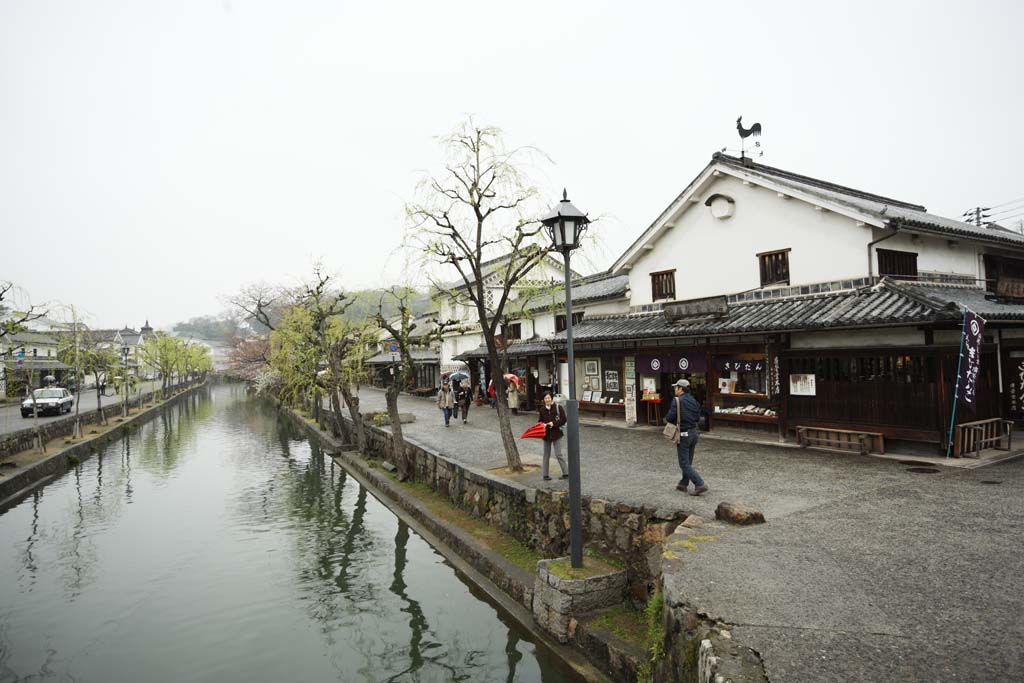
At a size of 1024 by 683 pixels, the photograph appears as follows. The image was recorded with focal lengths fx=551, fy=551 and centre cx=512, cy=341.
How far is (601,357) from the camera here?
22.5m

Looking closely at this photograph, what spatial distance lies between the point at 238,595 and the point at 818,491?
11.6 metres

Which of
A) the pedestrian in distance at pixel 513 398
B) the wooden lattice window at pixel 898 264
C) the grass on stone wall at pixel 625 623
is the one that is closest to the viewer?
the grass on stone wall at pixel 625 623

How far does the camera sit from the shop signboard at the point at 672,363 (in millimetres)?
17922

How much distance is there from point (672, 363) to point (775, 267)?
176 inches

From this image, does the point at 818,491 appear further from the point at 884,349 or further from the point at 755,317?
the point at 755,317

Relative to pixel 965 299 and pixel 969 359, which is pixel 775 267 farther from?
pixel 969 359

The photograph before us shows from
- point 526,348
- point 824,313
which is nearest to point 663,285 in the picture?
point 824,313

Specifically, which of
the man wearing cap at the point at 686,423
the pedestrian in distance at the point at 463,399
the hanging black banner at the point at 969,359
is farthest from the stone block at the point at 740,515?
the pedestrian in distance at the point at 463,399

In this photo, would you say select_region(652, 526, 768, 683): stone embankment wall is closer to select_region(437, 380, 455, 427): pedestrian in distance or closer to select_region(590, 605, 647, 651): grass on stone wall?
select_region(590, 605, 647, 651): grass on stone wall

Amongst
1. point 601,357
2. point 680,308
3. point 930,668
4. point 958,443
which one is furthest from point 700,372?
point 930,668

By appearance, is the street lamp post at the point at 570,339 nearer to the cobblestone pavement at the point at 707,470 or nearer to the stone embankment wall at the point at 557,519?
the stone embankment wall at the point at 557,519

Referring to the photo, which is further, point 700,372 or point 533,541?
point 700,372

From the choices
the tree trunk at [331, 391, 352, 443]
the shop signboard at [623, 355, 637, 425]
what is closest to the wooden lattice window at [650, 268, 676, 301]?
the shop signboard at [623, 355, 637, 425]

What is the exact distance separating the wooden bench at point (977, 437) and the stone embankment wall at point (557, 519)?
8.03m
